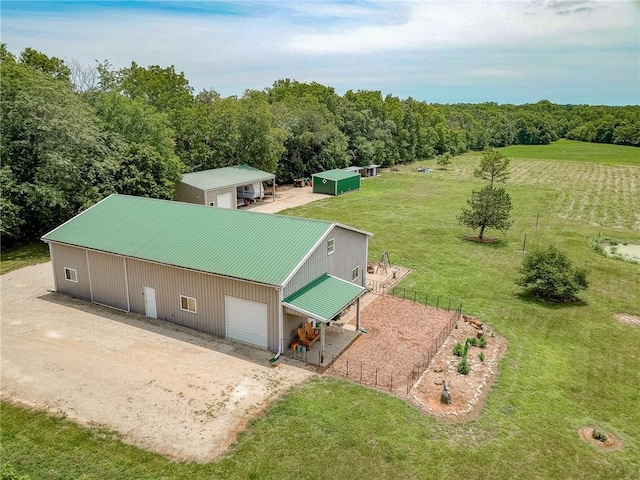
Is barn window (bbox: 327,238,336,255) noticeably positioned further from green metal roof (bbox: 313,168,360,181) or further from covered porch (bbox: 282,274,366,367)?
green metal roof (bbox: 313,168,360,181)

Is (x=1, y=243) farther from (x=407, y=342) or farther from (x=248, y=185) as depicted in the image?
(x=407, y=342)

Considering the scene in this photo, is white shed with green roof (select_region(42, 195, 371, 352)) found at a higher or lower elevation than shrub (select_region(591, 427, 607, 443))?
higher

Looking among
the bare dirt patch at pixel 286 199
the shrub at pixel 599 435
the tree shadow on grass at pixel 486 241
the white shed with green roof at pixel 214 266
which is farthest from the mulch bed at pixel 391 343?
the bare dirt patch at pixel 286 199

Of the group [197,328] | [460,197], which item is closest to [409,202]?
[460,197]

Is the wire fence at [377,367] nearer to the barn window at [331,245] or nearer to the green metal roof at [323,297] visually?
the green metal roof at [323,297]

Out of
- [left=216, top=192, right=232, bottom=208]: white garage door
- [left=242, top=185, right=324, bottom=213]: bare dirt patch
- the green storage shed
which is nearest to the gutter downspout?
[left=216, top=192, right=232, bottom=208]: white garage door

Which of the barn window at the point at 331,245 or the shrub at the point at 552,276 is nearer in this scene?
the barn window at the point at 331,245
